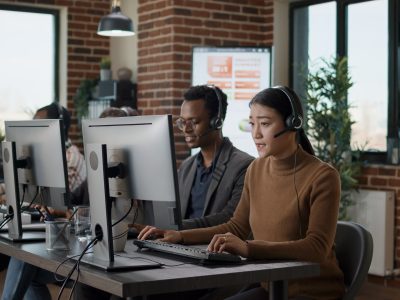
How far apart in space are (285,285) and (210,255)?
0.88 feet

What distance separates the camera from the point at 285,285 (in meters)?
2.49

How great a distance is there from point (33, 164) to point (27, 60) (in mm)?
4362

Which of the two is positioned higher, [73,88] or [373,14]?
[373,14]

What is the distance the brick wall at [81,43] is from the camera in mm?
Result: 7430

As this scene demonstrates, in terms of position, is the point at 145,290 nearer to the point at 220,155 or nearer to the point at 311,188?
the point at 311,188

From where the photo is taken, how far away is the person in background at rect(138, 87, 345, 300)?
259 centimetres

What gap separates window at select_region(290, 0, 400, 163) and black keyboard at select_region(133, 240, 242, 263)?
324 cm

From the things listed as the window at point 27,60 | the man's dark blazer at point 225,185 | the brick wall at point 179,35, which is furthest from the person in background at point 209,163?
the window at point 27,60

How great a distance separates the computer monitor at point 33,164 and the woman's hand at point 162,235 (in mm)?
401

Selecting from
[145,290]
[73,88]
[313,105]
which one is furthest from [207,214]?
[73,88]

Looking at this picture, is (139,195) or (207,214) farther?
(207,214)

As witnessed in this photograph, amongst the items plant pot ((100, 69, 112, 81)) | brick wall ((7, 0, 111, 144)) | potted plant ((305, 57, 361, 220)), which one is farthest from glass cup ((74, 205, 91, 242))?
brick wall ((7, 0, 111, 144))

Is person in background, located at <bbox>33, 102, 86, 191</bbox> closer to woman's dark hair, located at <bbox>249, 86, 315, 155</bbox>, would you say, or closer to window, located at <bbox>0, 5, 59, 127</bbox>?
woman's dark hair, located at <bbox>249, 86, 315, 155</bbox>

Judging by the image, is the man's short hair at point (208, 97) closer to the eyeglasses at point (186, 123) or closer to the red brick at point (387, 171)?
the eyeglasses at point (186, 123)
